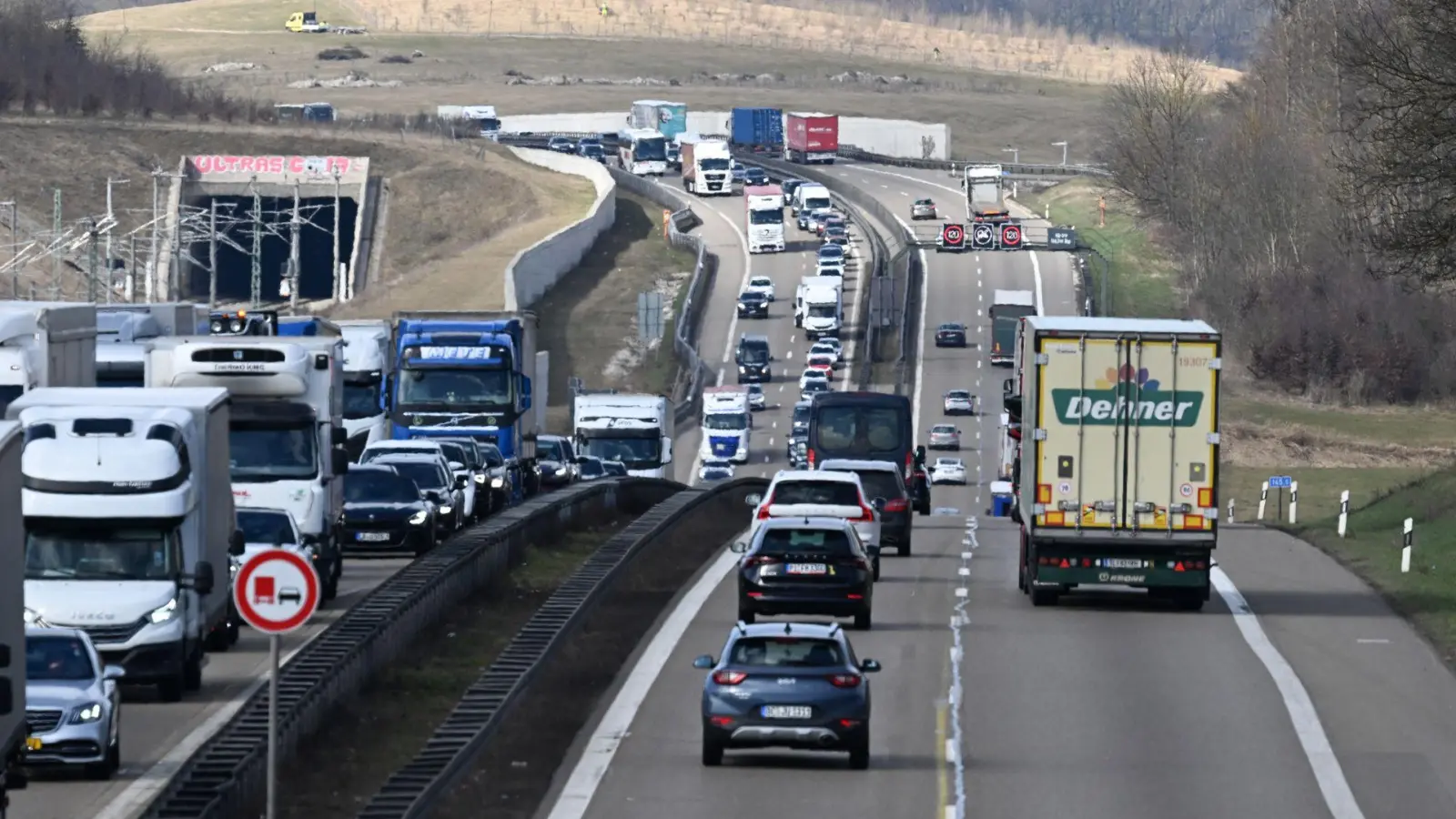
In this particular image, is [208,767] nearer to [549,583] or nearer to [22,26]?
[549,583]

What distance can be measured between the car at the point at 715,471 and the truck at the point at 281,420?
4564 cm

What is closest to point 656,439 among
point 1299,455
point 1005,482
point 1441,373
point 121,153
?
point 1005,482

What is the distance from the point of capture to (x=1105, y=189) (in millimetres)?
149625

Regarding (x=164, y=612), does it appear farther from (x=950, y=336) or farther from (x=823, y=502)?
(x=950, y=336)

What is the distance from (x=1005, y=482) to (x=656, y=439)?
30.6ft

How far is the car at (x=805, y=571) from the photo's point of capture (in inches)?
1125

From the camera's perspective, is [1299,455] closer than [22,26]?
Yes

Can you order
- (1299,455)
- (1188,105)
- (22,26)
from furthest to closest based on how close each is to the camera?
(22,26), (1188,105), (1299,455)

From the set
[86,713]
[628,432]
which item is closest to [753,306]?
[628,432]

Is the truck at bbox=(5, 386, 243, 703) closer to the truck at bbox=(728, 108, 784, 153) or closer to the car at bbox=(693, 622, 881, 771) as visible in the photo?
the car at bbox=(693, 622, 881, 771)

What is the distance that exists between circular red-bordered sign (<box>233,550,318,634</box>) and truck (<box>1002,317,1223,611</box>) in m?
16.3

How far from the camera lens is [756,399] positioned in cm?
9506

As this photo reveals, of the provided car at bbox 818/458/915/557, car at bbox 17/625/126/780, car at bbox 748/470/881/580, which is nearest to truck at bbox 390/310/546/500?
car at bbox 818/458/915/557

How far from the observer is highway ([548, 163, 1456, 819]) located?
64.1 feet
